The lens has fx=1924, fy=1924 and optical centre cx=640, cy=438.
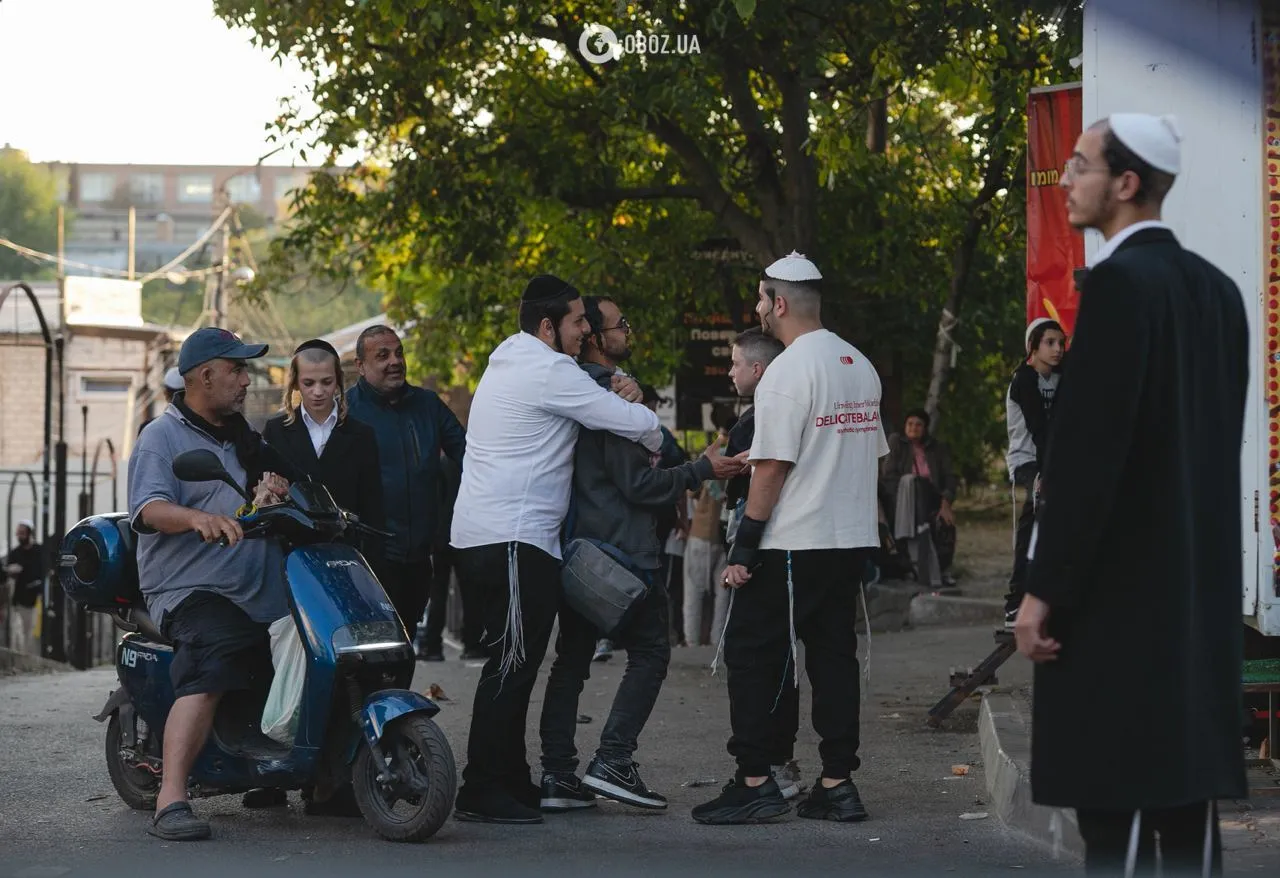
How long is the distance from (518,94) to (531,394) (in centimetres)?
1214

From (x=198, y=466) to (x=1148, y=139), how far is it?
326cm

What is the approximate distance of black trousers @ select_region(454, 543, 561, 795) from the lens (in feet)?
21.9

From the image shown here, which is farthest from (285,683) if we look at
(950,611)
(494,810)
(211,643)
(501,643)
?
(950,611)

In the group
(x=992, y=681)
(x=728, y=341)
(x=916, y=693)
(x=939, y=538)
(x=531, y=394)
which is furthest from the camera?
(x=728, y=341)

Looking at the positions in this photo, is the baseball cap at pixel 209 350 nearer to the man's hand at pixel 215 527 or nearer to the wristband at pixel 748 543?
the man's hand at pixel 215 527

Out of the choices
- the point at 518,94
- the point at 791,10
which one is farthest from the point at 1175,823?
the point at 518,94

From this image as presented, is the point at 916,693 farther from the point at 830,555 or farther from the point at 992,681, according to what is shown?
the point at 830,555

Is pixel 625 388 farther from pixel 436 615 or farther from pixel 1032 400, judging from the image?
pixel 436 615

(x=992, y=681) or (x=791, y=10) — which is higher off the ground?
(x=791, y=10)

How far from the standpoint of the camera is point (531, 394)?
265 inches

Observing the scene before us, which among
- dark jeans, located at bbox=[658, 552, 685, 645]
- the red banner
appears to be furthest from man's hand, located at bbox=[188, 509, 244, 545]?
dark jeans, located at bbox=[658, 552, 685, 645]

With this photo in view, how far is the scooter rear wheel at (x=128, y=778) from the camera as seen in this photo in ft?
22.9

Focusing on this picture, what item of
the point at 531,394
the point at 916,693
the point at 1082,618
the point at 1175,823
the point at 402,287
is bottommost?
the point at 916,693

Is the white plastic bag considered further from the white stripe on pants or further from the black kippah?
the white stripe on pants
